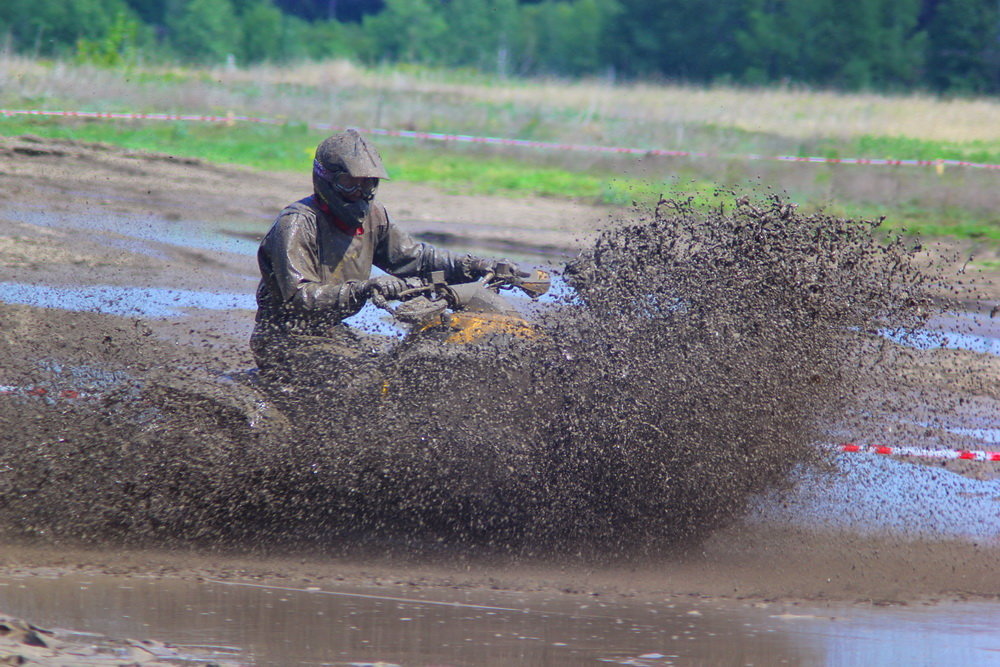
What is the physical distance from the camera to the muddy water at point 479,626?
187 inches

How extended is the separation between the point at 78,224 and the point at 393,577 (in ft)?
30.7

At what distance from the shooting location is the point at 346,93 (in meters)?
29.4

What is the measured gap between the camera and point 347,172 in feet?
19.5

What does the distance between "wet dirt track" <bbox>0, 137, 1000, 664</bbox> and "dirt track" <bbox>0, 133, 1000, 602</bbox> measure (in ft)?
0.05

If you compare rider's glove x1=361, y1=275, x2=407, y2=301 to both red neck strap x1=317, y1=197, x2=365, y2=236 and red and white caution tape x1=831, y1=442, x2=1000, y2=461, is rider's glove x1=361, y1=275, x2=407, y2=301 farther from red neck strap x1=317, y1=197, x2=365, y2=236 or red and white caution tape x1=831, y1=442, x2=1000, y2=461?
red and white caution tape x1=831, y1=442, x2=1000, y2=461

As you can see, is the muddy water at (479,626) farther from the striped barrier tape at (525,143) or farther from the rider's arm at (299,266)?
the striped barrier tape at (525,143)

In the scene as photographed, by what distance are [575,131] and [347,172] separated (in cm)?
1906

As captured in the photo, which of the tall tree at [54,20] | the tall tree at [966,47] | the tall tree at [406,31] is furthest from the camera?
the tall tree at [406,31]

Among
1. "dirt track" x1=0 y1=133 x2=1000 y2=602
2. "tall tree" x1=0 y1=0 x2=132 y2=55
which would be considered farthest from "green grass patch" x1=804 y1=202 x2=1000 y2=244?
"tall tree" x1=0 y1=0 x2=132 y2=55

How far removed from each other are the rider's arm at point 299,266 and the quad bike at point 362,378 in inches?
7.6

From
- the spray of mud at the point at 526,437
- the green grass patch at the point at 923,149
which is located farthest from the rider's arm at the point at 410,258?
the green grass patch at the point at 923,149

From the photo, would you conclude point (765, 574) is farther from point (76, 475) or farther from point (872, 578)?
point (76, 475)

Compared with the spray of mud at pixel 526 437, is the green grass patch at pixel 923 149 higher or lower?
higher

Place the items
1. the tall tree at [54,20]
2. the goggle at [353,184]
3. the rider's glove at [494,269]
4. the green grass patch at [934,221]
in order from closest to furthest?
1. the goggle at [353,184]
2. the rider's glove at [494,269]
3. the green grass patch at [934,221]
4. the tall tree at [54,20]
